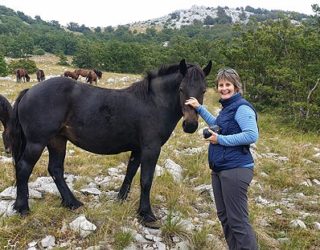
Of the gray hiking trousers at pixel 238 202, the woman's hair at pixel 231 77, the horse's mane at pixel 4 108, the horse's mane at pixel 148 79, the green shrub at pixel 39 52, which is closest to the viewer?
the gray hiking trousers at pixel 238 202

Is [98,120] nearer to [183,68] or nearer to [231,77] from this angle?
[183,68]

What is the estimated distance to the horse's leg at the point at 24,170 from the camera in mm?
4582

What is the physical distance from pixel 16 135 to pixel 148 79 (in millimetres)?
1939

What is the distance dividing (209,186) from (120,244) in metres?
2.39

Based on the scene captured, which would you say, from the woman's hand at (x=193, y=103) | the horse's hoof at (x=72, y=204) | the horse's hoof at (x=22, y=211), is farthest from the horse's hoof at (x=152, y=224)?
the woman's hand at (x=193, y=103)

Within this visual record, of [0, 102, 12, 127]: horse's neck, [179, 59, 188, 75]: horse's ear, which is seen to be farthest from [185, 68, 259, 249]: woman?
[0, 102, 12, 127]: horse's neck

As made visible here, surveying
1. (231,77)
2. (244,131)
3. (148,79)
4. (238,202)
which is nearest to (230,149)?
(244,131)

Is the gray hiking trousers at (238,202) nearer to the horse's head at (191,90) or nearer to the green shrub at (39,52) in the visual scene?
the horse's head at (191,90)

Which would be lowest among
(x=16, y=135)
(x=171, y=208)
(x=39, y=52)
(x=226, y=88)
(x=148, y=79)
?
(x=39, y=52)

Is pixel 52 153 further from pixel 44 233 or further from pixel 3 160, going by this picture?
pixel 3 160

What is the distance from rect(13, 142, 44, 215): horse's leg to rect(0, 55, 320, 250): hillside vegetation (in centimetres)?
15

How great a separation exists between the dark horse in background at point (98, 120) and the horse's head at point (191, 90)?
177 millimetres

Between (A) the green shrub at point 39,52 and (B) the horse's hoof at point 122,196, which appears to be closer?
(B) the horse's hoof at point 122,196

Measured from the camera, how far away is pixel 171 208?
205 inches
